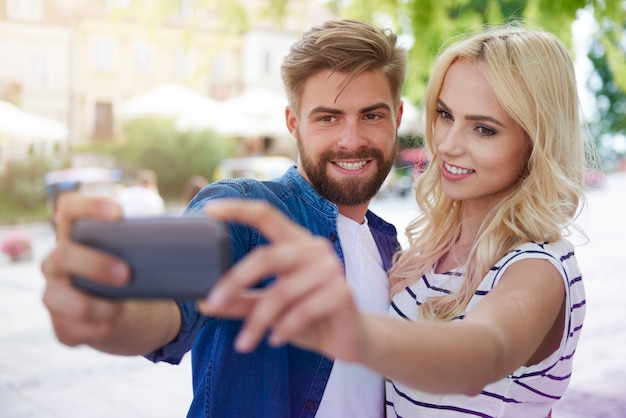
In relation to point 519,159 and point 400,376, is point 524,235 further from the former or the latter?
point 400,376

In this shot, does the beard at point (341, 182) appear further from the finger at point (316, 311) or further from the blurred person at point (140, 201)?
the blurred person at point (140, 201)

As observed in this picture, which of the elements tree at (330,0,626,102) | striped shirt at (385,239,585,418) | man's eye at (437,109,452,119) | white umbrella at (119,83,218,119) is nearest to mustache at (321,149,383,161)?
man's eye at (437,109,452,119)

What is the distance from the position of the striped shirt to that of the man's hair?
82 centimetres

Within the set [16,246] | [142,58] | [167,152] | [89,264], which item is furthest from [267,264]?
[142,58]

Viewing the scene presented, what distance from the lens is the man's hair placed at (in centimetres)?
217

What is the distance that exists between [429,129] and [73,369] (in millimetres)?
4628

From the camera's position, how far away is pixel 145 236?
862 mm

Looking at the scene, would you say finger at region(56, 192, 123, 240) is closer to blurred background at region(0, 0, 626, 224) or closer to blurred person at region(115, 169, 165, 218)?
blurred background at region(0, 0, 626, 224)

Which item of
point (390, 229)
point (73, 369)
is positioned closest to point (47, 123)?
point (73, 369)

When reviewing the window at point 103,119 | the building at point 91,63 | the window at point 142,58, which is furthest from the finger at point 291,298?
the window at point 142,58

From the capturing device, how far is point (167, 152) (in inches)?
872

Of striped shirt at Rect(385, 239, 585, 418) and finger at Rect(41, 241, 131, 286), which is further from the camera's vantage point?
striped shirt at Rect(385, 239, 585, 418)

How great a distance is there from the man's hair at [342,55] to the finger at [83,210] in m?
1.38

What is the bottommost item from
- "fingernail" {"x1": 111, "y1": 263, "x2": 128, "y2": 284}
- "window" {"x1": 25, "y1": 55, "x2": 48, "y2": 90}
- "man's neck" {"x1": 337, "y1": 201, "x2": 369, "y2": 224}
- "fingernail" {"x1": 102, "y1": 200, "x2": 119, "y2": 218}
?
"window" {"x1": 25, "y1": 55, "x2": 48, "y2": 90}
